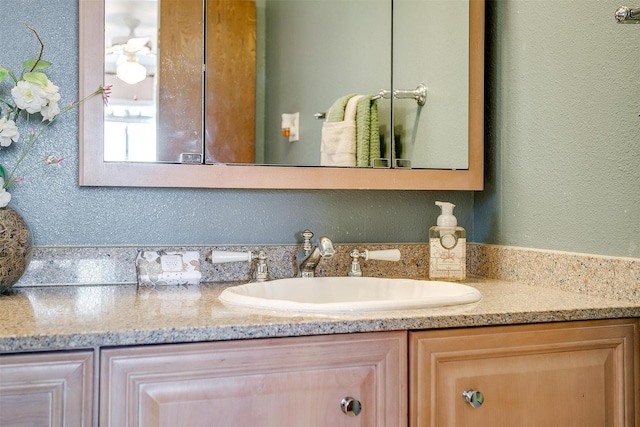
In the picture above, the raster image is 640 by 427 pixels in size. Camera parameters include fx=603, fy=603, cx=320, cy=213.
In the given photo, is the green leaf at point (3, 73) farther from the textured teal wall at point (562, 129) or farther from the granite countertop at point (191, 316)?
the textured teal wall at point (562, 129)

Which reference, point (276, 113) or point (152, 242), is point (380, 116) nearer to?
point (276, 113)

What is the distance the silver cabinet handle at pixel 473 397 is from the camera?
105 centimetres

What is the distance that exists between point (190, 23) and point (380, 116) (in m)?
0.52

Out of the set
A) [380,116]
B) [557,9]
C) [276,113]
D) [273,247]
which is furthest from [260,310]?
[557,9]

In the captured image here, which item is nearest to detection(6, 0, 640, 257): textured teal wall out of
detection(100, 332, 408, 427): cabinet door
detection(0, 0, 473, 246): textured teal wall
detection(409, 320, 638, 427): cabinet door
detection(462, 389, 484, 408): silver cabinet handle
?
detection(0, 0, 473, 246): textured teal wall

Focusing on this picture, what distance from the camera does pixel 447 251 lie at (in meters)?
1.50

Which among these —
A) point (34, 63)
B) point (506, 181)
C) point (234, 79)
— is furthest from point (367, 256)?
point (34, 63)

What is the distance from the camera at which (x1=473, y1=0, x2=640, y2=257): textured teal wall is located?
47.4 inches

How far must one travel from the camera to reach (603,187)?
4.09ft

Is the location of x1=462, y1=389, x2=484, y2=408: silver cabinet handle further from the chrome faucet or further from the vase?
the vase

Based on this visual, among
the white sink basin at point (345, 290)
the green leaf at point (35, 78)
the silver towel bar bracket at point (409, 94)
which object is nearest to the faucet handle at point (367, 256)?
the white sink basin at point (345, 290)

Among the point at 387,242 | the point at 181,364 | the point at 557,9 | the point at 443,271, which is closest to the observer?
the point at 181,364

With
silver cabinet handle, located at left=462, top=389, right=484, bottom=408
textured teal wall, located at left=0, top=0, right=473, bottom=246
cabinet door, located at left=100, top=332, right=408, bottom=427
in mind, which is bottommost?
silver cabinet handle, located at left=462, top=389, right=484, bottom=408

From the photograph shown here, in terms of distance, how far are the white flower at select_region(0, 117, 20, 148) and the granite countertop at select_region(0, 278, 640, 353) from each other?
317mm
